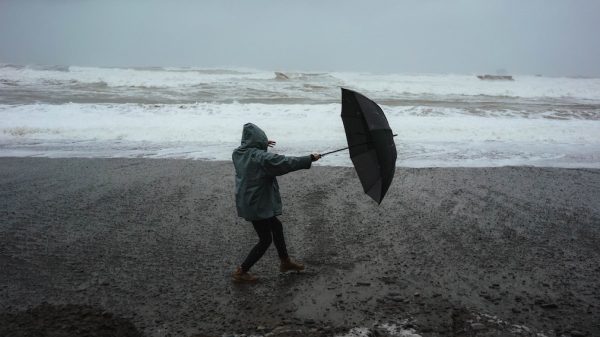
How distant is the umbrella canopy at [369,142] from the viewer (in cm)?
364

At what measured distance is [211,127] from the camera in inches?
510

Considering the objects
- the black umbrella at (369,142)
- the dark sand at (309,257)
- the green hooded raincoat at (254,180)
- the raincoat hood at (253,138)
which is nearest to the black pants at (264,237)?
the green hooded raincoat at (254,180)

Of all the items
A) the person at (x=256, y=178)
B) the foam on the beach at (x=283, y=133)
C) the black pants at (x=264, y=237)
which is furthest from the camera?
the foam on the beach at (x=283, y=133)

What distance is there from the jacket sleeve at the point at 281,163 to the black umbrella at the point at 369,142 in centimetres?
57

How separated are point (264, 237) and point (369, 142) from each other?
4.18ft

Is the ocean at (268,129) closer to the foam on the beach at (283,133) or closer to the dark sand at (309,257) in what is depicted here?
the foam on the beach at (283,133)

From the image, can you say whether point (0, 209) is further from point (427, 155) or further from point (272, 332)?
point (427, 155)

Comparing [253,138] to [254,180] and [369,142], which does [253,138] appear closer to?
[254,180]

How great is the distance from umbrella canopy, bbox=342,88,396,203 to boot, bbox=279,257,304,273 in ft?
3.39

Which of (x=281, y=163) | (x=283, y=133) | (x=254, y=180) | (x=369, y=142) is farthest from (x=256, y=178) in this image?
(x=283, y=133)

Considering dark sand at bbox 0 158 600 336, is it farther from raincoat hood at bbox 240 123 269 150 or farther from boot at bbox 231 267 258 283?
raincoat hood at bbox 240 123 269 150

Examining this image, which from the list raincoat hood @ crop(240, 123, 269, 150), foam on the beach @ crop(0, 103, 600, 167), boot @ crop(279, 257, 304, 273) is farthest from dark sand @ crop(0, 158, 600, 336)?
foam on the beach @ crop(0, 103, 600, 167)

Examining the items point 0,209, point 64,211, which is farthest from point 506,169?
point 0,209

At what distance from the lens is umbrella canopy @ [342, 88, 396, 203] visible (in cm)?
364
